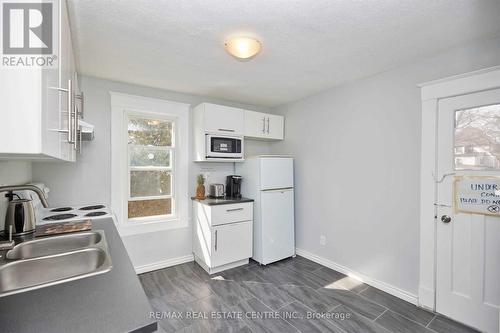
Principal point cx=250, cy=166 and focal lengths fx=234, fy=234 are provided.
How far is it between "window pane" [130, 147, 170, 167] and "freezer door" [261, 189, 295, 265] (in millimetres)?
1414

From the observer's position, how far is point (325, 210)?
3139mm

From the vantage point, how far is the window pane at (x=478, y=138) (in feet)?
6.02

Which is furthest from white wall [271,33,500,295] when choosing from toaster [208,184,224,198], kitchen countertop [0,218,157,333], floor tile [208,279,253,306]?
kitchen countertop [0,218,157,333]

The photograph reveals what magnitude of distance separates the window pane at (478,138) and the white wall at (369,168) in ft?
1.00

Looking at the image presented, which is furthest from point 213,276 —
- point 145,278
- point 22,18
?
point 22,18

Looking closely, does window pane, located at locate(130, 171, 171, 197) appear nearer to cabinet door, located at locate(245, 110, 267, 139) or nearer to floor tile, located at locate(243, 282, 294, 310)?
cabinet door, located at locate(245, 110, 267, 139)

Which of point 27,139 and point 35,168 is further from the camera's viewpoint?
point 35,168

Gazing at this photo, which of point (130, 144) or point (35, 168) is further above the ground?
point (130, 144)

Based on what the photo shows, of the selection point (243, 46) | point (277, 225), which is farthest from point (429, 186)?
point (243, 46)

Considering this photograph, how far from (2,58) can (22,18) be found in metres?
0.14

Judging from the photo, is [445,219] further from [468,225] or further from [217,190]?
[217,190]

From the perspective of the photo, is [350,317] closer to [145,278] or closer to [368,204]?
[368,204]

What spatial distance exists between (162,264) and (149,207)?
0.76m

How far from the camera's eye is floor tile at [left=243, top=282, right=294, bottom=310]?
2297 millimetres
